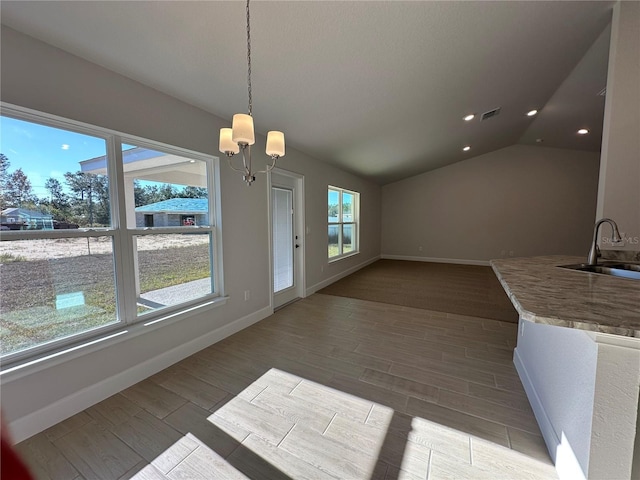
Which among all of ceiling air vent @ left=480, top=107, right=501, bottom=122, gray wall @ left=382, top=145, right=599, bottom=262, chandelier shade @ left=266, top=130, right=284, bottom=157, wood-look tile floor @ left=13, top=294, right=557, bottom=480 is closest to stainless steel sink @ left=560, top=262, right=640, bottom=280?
wood-look tile floor @ left=13, top=294, right=557, bottom=480

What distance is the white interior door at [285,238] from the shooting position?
3902 mm

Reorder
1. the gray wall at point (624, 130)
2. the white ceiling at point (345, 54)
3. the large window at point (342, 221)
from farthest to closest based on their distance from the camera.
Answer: the large window at point (342, 221)
the gray wall at point (624, 130)
the white ceiling at point (345, 54)

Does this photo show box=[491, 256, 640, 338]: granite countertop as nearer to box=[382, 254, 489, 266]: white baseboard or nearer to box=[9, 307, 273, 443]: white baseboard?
box=[9, 307, 273, 443]: white baseboard

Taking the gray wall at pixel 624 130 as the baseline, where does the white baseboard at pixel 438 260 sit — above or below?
below

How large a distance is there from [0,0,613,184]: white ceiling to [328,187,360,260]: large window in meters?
2.03

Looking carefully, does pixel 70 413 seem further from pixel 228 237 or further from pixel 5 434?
pixel 5 434

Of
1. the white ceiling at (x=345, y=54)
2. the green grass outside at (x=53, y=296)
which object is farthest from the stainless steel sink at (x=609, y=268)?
the green grass outside at (x=53, y=296)

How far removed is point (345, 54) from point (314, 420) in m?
2.70

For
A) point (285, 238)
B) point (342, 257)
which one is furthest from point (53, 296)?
point (342, 257)

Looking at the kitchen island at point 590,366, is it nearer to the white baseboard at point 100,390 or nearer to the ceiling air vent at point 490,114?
the white baseboard at point 100,390

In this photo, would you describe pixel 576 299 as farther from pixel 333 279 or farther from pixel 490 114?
pixel 333 279

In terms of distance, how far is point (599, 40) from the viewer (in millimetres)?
2525

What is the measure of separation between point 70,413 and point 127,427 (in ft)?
1.52

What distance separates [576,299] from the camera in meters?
1.14
